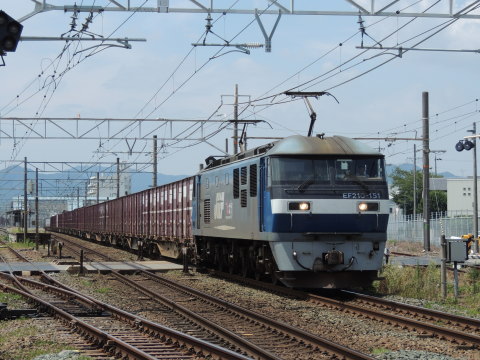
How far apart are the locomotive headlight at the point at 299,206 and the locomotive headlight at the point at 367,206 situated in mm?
1076

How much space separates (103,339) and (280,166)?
20.7 ft

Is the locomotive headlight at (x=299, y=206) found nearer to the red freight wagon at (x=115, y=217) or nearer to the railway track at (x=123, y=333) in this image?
the railway track at (x=123, y=333)

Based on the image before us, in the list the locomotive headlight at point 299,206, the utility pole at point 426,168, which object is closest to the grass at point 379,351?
the locomotive headlight at point 299,206

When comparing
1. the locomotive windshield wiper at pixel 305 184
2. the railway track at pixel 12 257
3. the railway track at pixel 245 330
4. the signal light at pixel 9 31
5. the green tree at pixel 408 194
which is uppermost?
the green tree at pixel 408 194

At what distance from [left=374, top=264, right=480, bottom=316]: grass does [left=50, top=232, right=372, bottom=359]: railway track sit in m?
3.91

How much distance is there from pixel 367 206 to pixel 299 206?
56.0 inches

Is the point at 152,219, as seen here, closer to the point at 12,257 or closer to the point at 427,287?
the point at 12,257

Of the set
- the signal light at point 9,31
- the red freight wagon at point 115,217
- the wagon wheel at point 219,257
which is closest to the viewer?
the signal light at point 9,31

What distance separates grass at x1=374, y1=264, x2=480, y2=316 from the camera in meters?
16.3

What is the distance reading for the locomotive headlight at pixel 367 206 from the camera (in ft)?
52.8

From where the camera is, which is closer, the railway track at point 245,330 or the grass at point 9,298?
the railway track at point 245,330

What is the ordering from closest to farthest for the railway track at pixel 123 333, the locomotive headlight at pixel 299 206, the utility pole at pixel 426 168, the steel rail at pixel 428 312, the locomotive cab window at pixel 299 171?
the railway track at pixel 123 333, the steel rail at pixel 428 312, the locomotive headlight at pixel 299 206, the locomotive cab window at pixel 299 171, the utility pole at pixel 426 168

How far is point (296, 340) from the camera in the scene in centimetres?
1117

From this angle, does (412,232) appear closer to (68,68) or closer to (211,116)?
(211,116)
